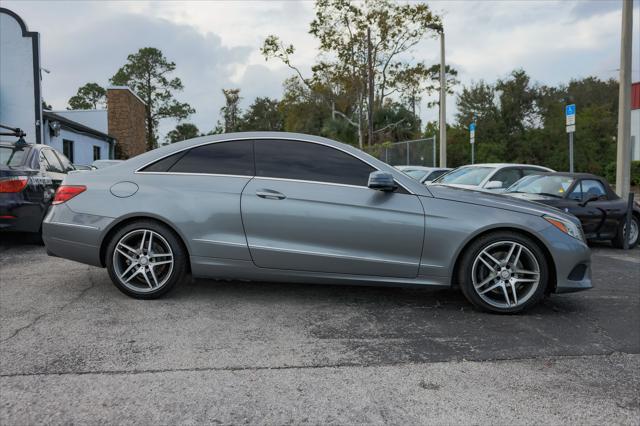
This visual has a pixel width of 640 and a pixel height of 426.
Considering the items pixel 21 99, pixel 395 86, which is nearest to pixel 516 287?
pixel 21 99

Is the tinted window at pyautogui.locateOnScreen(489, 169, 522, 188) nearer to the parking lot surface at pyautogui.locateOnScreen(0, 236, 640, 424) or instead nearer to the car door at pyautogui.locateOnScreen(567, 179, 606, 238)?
the car door at pyautogui.locateOnScreen(567, 179, 606, 238)

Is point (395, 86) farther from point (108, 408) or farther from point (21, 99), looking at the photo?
point (108, 408)

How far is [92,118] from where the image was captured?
36000 mm

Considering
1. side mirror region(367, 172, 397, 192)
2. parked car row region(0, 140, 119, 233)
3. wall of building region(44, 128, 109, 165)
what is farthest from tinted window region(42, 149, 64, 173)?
wall of building region(44, 128, 109, 165)

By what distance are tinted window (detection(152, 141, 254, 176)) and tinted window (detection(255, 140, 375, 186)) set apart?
0.37ft

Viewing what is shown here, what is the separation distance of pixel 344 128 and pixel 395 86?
48.4ft

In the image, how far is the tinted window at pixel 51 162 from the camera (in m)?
8.36

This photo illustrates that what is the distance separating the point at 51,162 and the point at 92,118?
3007cm

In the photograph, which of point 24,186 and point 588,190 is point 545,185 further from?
point 24,186

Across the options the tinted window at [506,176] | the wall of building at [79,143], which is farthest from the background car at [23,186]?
the wall of building at [79,143]

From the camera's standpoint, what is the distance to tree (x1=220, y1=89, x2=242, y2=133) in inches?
3243

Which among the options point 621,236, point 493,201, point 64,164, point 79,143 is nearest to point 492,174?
point 621,236

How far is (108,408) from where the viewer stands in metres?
2.68

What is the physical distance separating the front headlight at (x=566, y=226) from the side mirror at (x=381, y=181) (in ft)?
4.56
